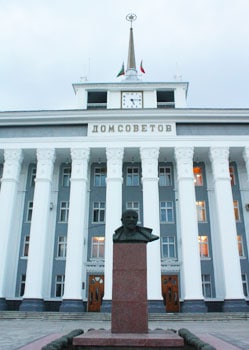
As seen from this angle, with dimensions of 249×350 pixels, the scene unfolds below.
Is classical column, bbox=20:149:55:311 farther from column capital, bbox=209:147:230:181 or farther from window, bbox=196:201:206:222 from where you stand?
column capital, bbox=209:147:230:181

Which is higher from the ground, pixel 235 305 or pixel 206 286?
pixel 206 286

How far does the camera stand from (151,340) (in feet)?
22.9

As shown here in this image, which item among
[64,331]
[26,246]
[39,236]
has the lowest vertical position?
[64,331]

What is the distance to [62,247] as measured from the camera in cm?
2686

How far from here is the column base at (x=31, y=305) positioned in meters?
22.5

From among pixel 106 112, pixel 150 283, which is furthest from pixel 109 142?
pixel 150 283

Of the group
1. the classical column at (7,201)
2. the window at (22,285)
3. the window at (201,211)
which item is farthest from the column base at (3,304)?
the window at (201,211)

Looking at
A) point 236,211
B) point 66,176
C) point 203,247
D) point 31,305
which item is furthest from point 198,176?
point 31,305

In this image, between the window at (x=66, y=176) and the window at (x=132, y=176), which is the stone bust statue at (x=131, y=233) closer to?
the window at (x=132, y=176)

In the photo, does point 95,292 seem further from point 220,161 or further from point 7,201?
point 220,161

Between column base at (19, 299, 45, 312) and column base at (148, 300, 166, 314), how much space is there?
756 cm

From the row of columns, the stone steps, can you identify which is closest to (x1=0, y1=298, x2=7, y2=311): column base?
the row of columns

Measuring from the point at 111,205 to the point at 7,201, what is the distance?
8.14m

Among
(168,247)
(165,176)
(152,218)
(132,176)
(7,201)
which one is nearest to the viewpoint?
(152,218)
